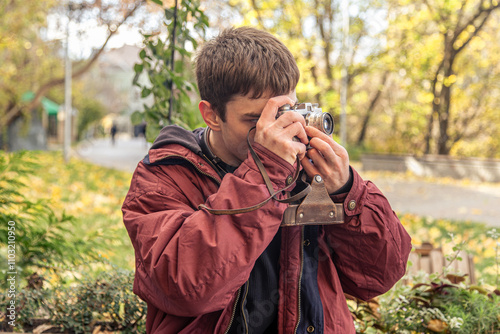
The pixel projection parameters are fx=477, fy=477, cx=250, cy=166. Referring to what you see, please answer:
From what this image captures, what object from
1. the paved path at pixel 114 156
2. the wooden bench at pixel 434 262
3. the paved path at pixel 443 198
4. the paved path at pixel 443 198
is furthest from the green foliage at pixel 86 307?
the paved path at pixel 114 156

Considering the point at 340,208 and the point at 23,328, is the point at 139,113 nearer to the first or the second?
the point at 23,328

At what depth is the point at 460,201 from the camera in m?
10.3

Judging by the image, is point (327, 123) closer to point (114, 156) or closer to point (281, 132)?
point (281, 132)

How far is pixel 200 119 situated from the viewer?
3.01 metres

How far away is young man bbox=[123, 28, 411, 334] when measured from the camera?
1352mm

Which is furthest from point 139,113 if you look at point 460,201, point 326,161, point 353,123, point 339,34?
point 353,123

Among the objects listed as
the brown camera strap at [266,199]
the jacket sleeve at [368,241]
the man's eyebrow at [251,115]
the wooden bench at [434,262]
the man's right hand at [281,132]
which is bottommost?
the wooden bench at [434,262]

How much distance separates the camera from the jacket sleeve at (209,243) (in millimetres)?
1329

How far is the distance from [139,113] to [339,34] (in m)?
15.6

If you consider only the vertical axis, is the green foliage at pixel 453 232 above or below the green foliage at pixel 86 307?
below

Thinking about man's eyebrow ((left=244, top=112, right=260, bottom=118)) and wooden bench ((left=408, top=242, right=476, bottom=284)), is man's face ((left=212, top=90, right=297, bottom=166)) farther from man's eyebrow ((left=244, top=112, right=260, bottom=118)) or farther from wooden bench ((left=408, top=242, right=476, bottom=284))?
wooden bench ((left=408, top=242, right=476, bottom=284))

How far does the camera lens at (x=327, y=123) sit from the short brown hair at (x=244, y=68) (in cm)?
16

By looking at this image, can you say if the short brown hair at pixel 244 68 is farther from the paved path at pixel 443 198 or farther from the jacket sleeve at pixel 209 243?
the paved path at pixel 443 198

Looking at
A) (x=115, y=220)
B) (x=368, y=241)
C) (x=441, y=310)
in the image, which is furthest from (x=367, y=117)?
(x=368, y=241)
